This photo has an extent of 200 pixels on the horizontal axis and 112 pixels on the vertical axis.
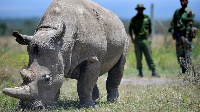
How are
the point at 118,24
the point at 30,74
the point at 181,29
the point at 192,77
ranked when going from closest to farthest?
the point at 30,74
the point at 192,77
the point at 118,24
the point at 181,29

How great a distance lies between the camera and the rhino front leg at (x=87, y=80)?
6879 mm

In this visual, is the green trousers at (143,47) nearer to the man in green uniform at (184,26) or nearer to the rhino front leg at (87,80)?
the man in green uniform at (184,26)

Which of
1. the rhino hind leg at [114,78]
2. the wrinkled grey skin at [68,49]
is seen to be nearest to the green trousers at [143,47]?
the rhino hind leg at [114,78]

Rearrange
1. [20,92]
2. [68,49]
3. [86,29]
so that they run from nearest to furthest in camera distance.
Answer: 1. [20,92]
2. [68,49]
3. [86,29]

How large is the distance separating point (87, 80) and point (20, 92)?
5.22 ft

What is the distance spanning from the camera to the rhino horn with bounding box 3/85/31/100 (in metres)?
5.57

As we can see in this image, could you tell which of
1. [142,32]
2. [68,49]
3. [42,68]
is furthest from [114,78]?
[142,32]

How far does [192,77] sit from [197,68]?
78 centimetres

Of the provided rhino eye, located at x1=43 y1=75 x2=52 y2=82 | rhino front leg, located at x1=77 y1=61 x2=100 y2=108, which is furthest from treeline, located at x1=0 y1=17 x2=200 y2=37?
rhino eye, located at x1=43 y1=75 x2=52 y2=82

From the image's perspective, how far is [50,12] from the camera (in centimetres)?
660

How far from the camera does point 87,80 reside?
272 inches

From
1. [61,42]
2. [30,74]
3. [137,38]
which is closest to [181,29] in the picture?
[137,38]

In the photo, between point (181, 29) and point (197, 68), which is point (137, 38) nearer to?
point (181, 29)

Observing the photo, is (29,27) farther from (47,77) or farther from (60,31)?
(47,77)
